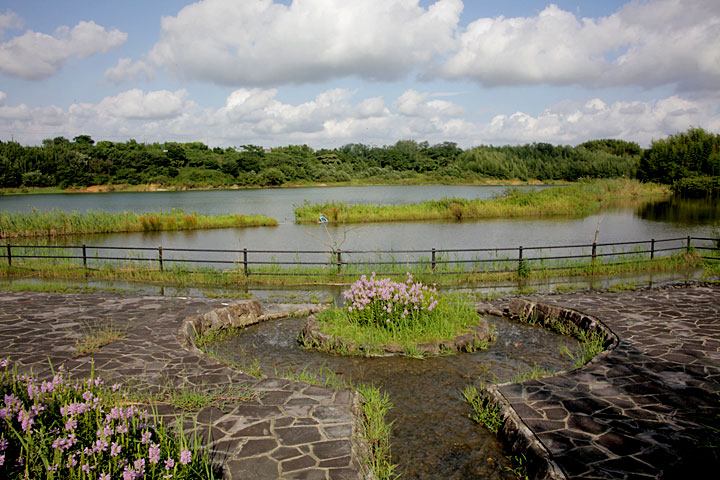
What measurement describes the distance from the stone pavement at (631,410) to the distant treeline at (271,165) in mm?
68522

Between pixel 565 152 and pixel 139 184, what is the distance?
78751 mm

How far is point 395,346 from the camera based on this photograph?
7422 mm

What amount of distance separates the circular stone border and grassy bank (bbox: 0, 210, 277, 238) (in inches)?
902

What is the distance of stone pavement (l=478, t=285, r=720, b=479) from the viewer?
3.94m

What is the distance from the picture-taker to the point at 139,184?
75188 mm

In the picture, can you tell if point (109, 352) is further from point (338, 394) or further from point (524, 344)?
point (524, 344)

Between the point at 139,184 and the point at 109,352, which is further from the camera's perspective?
the point at 139,184

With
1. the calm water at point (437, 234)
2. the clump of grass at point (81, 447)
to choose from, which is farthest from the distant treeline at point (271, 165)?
the clump of grass at point (81, 447)

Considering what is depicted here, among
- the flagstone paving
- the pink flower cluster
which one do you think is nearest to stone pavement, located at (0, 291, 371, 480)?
the flagstone paving

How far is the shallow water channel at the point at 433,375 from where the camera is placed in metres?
4.54

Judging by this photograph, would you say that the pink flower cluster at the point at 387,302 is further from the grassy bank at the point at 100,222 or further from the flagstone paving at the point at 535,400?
the grassy bank at the point at 100,222

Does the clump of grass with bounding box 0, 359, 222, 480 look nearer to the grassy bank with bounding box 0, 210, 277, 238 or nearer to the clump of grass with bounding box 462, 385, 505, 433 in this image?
the clump of grass with bounding box 462, 385, 505, 433

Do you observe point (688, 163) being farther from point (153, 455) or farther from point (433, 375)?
point (153, 455)

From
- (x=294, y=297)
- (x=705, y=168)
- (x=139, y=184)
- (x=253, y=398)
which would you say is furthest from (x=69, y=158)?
(x=705, y=168)
